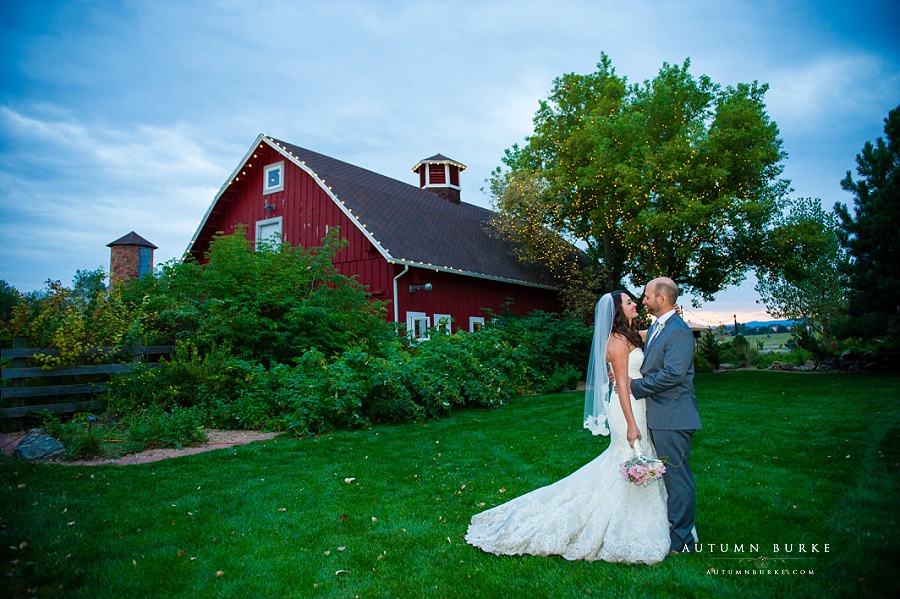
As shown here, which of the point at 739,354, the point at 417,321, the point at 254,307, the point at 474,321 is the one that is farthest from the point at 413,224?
the point at 739,354

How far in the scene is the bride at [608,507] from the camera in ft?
11.5

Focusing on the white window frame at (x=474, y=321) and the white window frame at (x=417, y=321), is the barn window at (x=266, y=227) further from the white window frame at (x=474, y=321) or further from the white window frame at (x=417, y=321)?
the white window frame at (x=474, y=321)

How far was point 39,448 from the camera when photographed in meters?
6.27

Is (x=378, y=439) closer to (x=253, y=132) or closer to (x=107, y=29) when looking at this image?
(x=107, y=29)

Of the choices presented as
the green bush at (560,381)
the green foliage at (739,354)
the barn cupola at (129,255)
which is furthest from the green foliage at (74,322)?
the green foliage at (739,354)

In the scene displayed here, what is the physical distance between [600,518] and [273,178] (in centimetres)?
1614

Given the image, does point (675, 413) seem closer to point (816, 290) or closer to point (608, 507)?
point (608, 507)

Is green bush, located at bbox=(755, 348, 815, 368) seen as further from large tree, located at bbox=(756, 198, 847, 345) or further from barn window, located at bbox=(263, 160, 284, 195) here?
barn window, located at bbox=(263, 160, 284, 195)

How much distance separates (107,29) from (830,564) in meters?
10.3

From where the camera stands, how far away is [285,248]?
1282 centimetres

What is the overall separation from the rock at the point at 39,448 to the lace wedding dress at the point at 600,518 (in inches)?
213

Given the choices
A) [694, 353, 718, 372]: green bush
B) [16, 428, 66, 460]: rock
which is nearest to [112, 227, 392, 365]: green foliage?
[16, 428, 66, 460]: rock

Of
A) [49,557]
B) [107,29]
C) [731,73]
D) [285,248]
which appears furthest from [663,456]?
[731,73]

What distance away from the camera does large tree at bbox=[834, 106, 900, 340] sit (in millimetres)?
15547
